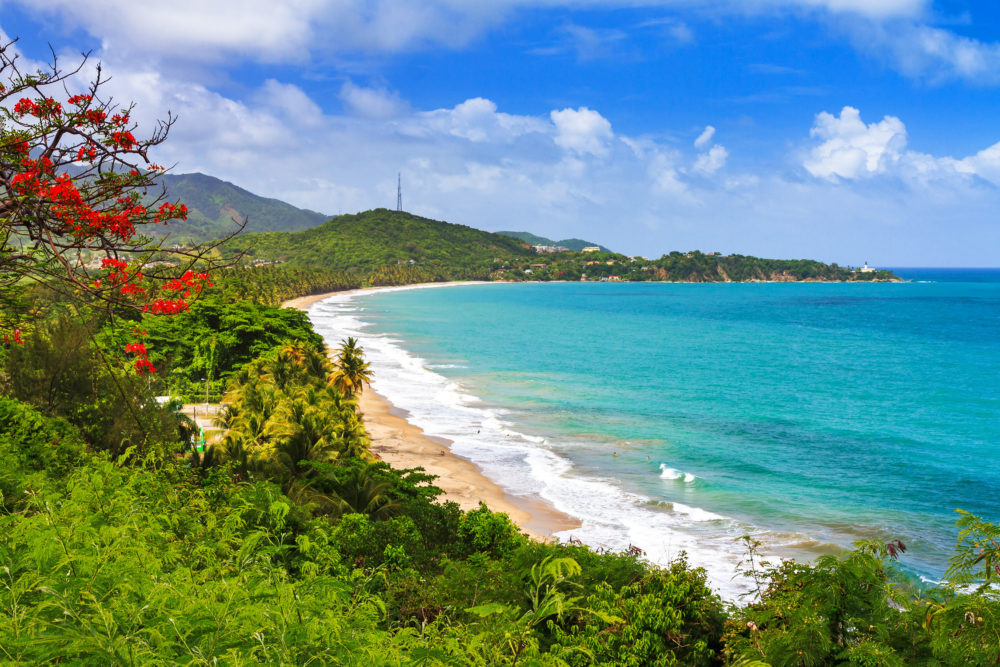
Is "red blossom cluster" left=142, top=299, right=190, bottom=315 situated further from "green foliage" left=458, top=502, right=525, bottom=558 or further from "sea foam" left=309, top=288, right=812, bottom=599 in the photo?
"green foliage" left=458, top=502, right=525, bottom=558

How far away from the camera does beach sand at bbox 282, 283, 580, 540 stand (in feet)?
75.9

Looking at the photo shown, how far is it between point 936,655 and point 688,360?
63.2 meters

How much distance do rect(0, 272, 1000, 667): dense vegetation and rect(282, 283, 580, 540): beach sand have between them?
493cm

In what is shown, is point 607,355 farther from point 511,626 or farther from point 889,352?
point 511,626

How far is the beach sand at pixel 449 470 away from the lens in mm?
23141

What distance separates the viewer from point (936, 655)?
5902 mm

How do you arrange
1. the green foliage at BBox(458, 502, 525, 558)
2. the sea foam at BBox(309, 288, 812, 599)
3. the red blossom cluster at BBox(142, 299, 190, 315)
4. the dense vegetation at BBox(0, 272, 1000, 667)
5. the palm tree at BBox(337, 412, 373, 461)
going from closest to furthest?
the dense vegetation at BBox(0, 272, 1000, 667) → the red blossom cluster at BBox(142, 299, 190, 315) → the green foliage at BBox(458, 502, 525, 558) → the sea foam at BBox(309, 288, 812, 599) → the palm tree at BBox(337, 412, 373, 461)

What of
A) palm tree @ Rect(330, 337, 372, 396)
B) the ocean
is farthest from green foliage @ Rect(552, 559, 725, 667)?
palm tree @ Rect(330, 337, 372, 396)

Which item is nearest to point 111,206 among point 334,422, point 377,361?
point 334,422

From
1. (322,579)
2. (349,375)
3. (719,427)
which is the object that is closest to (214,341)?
(349,375)

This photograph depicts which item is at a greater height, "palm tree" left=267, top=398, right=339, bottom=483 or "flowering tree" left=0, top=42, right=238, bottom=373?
"flowering tree" left=0, top=42, right=238, bottom=373

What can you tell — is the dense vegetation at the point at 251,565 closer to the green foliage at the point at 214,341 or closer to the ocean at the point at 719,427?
the ocean at the point at 719,427

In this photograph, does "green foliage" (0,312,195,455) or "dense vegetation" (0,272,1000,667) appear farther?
"green foliage" (0,312,195,455)

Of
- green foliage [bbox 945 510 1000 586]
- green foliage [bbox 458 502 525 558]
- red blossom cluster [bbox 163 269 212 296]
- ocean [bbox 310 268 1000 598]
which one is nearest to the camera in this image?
green foliage [bbox 945 510 1000 586]
